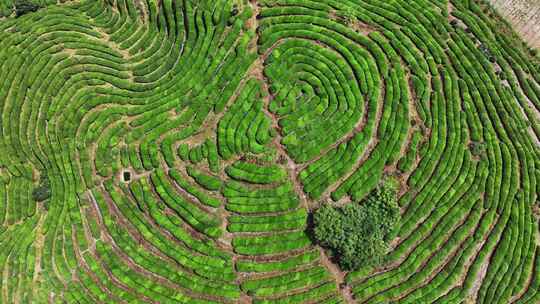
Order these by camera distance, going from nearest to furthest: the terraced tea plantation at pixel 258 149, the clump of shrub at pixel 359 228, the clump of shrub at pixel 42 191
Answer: the clump of shrub at pixel 359 228, the terraced tea plantation at pixel 258 149, the clump of shrub at pixel 42 191

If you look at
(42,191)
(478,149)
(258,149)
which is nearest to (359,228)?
(258,149)

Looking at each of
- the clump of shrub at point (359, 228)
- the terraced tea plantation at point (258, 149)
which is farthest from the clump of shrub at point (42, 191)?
the clump of shrub at point (359, 228)

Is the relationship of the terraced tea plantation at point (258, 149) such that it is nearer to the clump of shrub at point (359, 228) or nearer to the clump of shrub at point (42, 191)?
the clump of shrub at point (42, 191)

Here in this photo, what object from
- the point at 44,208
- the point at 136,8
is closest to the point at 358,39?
the point at 136,8

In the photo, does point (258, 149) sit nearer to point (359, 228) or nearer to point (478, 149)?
point (359, 228)

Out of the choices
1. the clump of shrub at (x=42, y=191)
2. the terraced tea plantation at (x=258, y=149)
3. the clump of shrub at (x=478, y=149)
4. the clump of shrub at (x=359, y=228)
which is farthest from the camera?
the clump of shrub at (x=478, y=149)

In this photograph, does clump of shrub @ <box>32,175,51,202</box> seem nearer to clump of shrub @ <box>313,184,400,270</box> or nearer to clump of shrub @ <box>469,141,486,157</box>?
clump of shrub @ <box>313,184,400,270</box>
